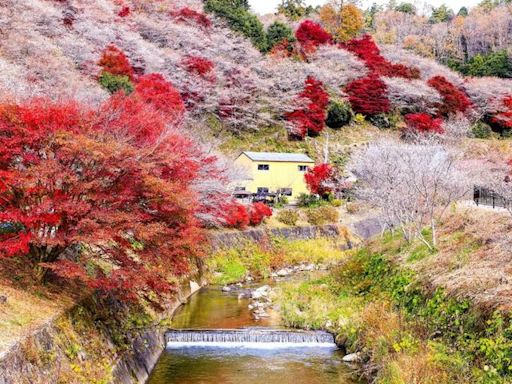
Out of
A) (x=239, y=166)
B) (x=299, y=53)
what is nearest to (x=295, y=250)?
(x=239, y=166)

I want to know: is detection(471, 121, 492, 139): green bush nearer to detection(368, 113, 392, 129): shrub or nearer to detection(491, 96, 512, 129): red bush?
detection(491, 96, 512, 129): red bush

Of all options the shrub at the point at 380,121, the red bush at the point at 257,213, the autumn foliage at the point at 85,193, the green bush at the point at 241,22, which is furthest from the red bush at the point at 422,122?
the autumn foliage at the point at 85,193

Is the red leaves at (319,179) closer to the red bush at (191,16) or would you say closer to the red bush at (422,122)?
the red bush at (422,122)

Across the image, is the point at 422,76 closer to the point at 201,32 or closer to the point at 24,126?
the point at 201,32

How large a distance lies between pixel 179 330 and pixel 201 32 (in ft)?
129

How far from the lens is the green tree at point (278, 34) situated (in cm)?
5666

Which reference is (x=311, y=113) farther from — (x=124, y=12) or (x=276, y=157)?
Answer: (x=124, y=12)

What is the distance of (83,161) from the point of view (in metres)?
10.7

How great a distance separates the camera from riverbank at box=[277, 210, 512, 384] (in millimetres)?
9977

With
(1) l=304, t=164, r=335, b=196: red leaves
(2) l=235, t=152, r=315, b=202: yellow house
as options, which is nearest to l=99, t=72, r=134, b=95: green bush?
(2) l=235, t=152, r=315, b=202: yellow house

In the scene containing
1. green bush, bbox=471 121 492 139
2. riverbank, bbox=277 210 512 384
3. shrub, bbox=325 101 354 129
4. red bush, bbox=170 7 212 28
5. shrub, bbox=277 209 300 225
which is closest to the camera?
riverbank, bbox=277 210 512 384

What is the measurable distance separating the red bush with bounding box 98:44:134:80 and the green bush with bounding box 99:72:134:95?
2817 millimetres

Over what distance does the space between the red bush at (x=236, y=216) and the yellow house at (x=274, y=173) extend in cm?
728

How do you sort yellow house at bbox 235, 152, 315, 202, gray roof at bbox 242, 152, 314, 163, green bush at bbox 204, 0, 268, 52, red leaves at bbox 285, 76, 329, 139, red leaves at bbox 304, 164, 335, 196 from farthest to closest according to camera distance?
green bush at bbox 204, 0, 268, 52, red leaves at bbox 285, 76, 329, 139, gray roof at bbox 242, 152, 314, 163, yellow house at bbox 235, 152, 315, 202, red leaves at bbox 304, 164, 335, 196
